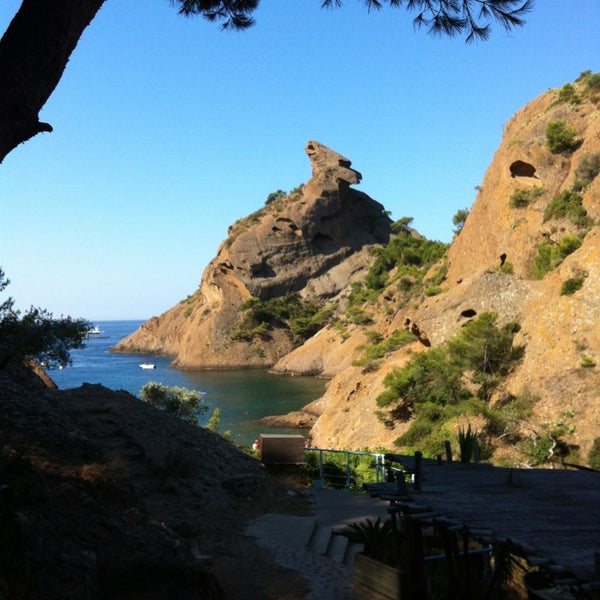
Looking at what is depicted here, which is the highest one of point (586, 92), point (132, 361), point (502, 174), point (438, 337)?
point (586, 92)

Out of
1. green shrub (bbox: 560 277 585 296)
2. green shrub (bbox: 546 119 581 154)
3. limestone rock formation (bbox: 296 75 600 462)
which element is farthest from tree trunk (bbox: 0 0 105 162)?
green shrub (bbox: 546 119 581 154)

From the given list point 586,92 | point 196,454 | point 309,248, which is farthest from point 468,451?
point 309,248

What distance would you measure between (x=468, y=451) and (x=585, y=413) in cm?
1350

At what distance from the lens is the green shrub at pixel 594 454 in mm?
18967

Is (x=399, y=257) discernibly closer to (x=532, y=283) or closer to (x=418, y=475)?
(x=532, y=283)

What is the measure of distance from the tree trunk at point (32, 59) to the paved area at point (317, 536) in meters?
6.67

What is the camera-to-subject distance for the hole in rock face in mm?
35500

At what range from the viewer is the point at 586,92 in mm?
36344

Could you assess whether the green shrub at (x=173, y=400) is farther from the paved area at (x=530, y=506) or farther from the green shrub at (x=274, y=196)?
the green shrub at (x=274, y=196)

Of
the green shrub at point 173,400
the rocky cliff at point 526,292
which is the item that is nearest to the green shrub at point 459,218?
the rocky cliff at point 526,292

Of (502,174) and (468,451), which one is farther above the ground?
(502,174)

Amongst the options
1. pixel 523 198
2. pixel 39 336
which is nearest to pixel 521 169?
pixel 523 198

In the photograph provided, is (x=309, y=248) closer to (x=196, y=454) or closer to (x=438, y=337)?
(x=438, y=337)

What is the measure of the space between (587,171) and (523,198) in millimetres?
3952
